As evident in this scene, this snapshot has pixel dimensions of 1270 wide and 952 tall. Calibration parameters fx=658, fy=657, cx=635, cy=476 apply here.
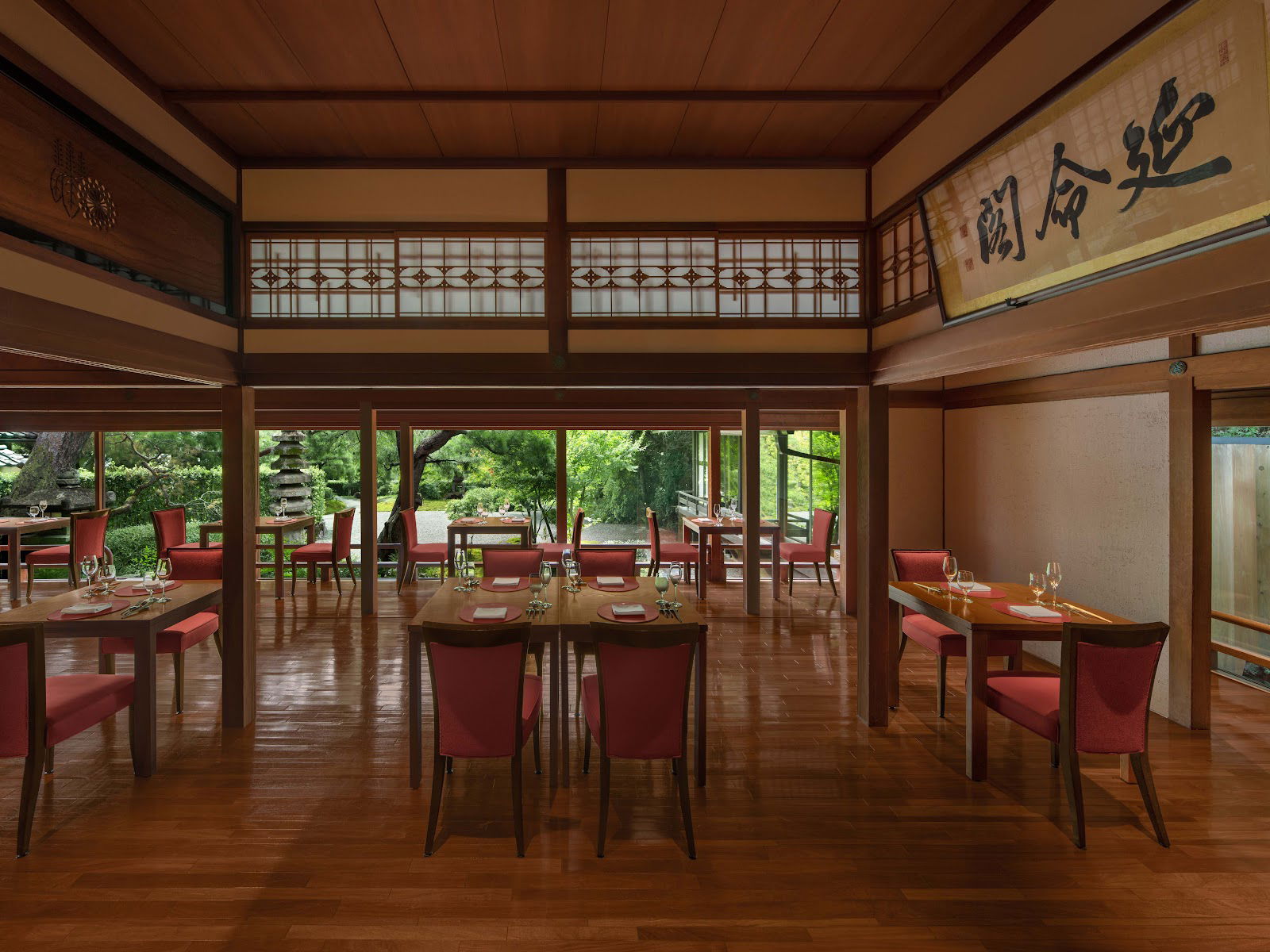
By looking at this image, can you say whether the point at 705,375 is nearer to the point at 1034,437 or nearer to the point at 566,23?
the point at 566,23

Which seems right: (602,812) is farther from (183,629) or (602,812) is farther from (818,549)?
(818,549)

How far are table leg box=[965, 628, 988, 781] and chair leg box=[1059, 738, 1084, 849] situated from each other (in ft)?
1.56

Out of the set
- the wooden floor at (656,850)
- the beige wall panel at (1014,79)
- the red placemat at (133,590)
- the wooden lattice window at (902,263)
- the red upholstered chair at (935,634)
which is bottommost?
the wooden floor at (656,850)

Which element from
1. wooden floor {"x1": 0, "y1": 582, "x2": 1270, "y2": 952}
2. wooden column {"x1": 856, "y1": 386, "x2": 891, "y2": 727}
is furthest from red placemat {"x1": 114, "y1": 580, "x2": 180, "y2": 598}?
wooden column {"x1": 856, "y1": 386, "x2": 891, "y2": 727}

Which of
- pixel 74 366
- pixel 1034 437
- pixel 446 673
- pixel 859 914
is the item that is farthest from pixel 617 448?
pixel 859 914

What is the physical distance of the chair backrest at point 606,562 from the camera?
525 cm

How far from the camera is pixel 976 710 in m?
3.51

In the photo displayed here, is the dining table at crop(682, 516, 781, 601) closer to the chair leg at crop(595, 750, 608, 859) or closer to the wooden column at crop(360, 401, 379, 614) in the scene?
the wooden column at crop(360, 401, 379, 614)

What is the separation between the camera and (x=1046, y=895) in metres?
2.60

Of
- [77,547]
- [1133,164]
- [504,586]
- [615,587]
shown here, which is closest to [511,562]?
[504,586]

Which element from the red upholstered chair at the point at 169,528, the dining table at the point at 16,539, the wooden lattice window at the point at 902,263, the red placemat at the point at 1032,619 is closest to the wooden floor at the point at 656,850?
the red placemat at the point at 1032,619

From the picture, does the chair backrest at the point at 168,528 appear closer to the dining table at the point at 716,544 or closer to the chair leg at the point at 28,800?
the chair leg at the point at 28,800

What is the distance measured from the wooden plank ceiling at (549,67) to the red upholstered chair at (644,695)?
8.65 feet

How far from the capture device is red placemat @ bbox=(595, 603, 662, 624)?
3.68 metres
